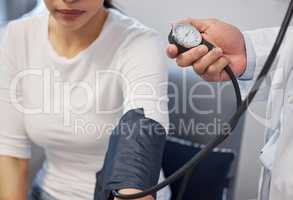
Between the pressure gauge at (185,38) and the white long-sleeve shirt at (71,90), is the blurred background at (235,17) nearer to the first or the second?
the white long-sleeve shirt at (71,90)

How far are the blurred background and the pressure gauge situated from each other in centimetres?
59

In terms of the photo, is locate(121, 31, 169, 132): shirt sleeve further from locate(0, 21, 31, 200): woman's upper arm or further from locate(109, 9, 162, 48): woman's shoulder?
locate(0, 21, 31, 200): woman's upper arm

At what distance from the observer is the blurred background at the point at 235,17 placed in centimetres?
135

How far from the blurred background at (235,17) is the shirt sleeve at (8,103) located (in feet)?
0.88

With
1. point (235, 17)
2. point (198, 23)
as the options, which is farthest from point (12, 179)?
point (235, 17)

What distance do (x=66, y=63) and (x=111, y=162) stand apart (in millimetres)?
388

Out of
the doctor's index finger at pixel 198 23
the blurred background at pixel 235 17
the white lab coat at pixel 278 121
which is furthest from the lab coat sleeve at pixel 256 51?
the blurred background at pixel 235 17

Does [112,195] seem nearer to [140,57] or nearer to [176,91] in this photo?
[140,57]

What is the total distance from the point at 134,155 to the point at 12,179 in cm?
56

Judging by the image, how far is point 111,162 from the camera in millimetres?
854

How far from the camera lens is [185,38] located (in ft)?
2.43

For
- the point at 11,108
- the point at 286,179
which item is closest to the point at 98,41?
the point at 11,108

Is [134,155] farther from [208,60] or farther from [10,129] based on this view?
[10,129]

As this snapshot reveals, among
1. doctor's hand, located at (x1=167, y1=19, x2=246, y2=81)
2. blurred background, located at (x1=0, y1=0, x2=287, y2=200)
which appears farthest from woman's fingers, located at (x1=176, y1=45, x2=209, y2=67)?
blurred background, located at (x1=0, y1=0, x2=287, y2=200)
